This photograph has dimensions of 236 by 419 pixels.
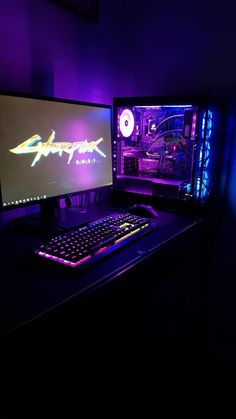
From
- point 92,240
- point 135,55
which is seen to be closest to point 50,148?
point 92,240

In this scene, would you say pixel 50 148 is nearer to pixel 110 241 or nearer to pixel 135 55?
pixel 110 241

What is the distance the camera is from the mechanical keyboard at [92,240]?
2.83 ft

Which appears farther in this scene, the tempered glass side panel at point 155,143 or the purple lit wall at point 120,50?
the tempered glass side panel at point 155,143

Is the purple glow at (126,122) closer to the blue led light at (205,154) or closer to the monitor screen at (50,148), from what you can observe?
the monitor screen at (50,148)

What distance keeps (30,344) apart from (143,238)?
20.7 inches

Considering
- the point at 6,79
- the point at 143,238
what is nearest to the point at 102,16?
the point at 6,79

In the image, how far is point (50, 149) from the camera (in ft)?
3.91

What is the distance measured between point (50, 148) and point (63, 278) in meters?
0.57

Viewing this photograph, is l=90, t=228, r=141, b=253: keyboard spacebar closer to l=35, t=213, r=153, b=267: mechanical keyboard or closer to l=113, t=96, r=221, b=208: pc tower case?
l=35, t=213, r=153, b=267: mechanical keyboard

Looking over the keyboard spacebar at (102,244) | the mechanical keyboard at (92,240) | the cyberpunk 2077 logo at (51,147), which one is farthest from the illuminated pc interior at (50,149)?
the keyboard spacebar at (102,244)

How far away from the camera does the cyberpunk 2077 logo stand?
1.09 meters

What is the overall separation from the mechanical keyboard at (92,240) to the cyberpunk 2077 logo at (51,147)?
1.02 ft

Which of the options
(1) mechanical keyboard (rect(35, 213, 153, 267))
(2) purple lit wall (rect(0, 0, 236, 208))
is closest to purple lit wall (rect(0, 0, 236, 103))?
(2) purple lit wall (rect(0, 0, 236, 208))

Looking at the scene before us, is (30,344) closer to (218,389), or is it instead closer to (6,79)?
(6,79)
